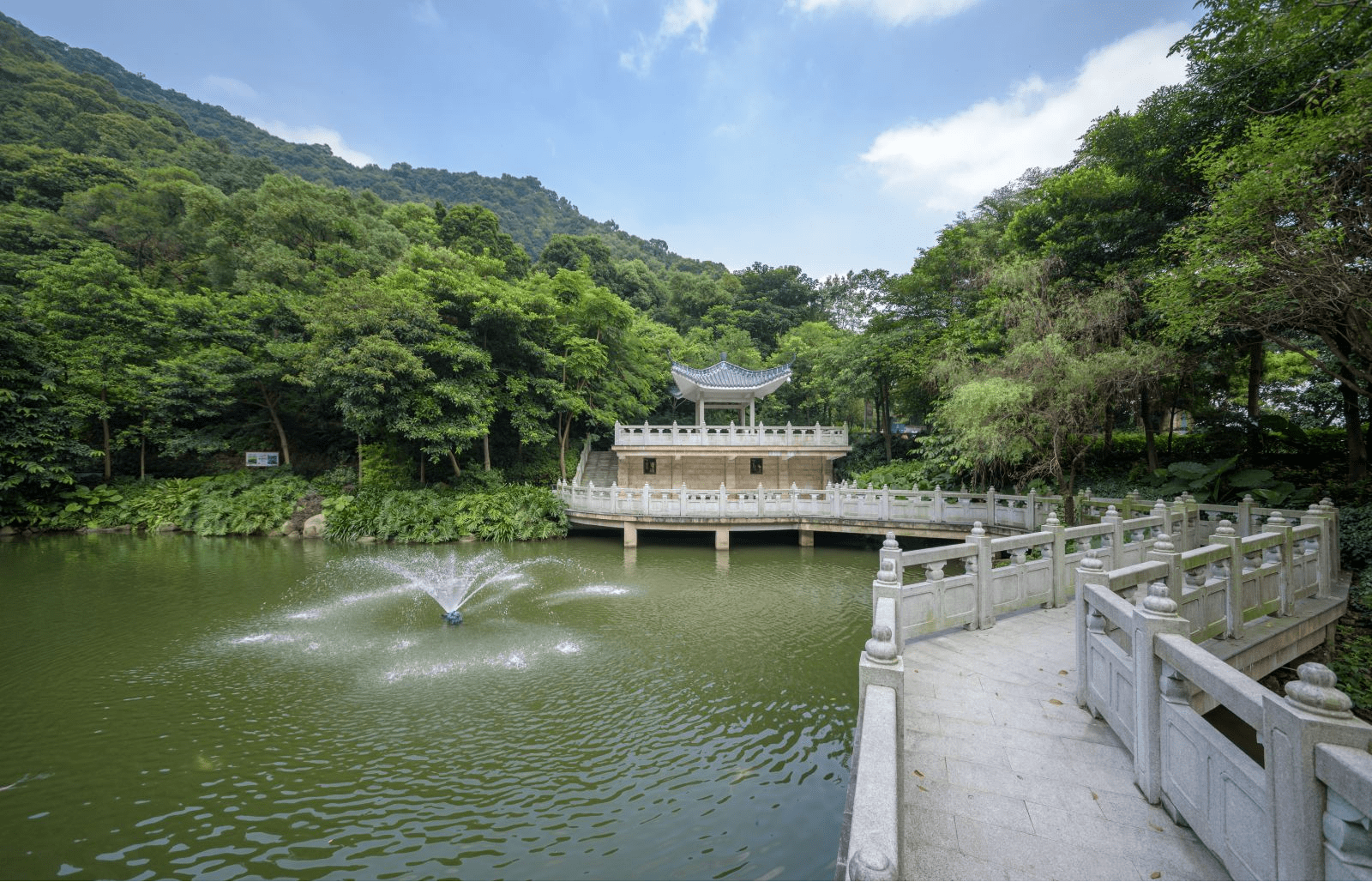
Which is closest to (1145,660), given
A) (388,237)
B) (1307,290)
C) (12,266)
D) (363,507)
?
(1307,290)

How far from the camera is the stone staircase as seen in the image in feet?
75.0

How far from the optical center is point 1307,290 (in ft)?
23.8

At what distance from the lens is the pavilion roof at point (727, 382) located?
22047mm

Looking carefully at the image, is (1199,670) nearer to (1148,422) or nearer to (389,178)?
(1148,422)

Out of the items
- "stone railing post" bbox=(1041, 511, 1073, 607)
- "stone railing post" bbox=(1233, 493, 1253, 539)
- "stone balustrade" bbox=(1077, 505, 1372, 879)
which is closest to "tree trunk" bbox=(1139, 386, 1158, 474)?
"stone railing post" bbox=(1233, 493, 1253, 539)

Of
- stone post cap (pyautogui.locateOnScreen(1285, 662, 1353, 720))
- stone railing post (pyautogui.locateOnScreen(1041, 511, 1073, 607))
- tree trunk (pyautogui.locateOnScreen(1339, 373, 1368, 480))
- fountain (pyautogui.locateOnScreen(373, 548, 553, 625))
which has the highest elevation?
tree trunk (pyautogui.locateOnScreen(1339, 373, 1368, 480))

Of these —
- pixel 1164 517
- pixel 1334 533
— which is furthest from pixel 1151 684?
pixel 1334 533

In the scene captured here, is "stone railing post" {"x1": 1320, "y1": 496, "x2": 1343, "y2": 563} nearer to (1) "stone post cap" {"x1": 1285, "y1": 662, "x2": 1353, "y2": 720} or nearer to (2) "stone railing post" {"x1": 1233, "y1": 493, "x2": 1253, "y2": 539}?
(2) "stone railing post" {"x1": 1233, "y1": 493, "x2": 1253, "y2": 539}

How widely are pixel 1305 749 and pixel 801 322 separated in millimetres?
36859

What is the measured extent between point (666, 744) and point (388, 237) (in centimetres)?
3012

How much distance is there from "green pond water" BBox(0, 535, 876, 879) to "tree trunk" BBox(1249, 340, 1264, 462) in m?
10.9

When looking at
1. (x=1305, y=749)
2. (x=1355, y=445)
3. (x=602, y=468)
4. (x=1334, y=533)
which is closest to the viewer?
(x=1305, y=749)

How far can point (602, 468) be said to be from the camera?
78.1 feet

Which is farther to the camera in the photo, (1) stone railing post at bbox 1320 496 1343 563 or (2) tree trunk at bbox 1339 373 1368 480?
(2) tree trunk at bbox 1339 373 1368 480
